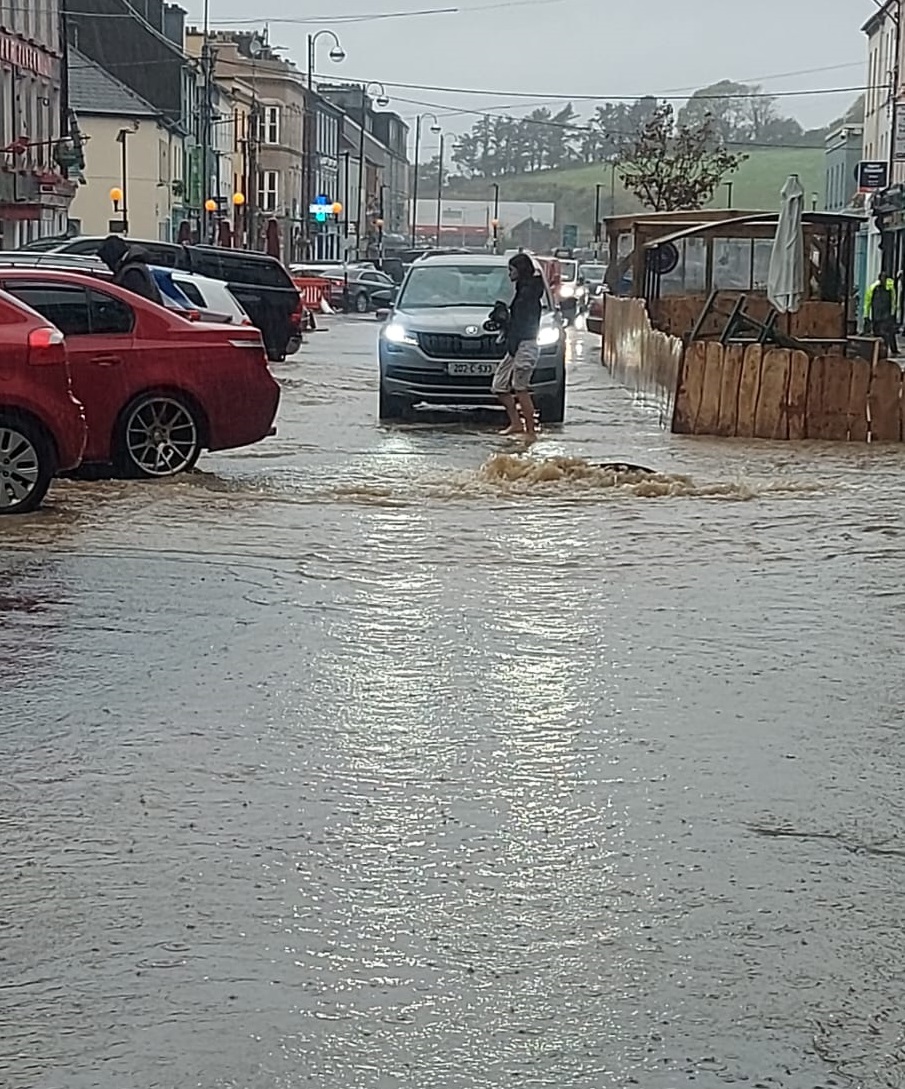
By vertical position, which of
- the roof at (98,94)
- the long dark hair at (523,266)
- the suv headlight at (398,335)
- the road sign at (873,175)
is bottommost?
the suv headlight at (398,335)

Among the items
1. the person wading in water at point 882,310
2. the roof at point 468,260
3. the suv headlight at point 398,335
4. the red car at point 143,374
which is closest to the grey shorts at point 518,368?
the suv headlight at point 398,335

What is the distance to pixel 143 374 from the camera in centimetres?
1460

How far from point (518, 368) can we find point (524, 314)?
54 cm

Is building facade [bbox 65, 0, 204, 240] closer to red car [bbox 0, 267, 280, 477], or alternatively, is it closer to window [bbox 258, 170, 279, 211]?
window [bbox 258, 170, 279, 211]

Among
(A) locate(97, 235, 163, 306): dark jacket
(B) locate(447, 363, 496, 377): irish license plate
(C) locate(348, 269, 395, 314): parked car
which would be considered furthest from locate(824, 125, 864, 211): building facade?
(A) locate(97, 235, 163, 306): dark jacket

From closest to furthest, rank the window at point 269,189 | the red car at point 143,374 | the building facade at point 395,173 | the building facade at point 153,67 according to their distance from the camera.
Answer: the red car at point 143,374, the building facade at point 153,67, the window at point 269,189, the building facade at point 395,173

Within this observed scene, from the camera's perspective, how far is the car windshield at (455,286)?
72.4 ft

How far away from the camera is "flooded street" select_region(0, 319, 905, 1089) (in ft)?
15.4

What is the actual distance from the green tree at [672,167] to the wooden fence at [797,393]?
42592 mm

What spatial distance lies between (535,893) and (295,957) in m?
0.82

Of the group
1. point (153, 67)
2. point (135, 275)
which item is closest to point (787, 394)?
point (135, 275)

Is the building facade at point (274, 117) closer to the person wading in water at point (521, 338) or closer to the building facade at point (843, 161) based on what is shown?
the building facade at point (843, 161)

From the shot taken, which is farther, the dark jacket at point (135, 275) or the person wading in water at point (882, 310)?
the person wading in water at point (882, 310)

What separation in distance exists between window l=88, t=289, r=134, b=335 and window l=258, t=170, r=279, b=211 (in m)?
96.5
